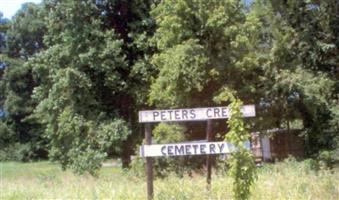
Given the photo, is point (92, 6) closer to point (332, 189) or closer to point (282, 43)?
point (282, 43)

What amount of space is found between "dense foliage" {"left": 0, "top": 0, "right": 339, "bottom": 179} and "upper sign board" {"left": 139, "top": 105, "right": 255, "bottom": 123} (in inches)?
594

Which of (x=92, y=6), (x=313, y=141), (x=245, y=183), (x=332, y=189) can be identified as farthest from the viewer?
(x=92, y=6)

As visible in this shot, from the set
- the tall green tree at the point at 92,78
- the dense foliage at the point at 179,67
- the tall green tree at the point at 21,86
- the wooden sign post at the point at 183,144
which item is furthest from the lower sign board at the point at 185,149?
the tall green tree at the point at 21,86

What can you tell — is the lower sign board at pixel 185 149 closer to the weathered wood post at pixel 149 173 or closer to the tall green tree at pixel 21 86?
the weathered wood post at pixel 149 173

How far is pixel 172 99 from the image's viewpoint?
24.7 meters

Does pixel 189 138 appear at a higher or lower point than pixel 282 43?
lower

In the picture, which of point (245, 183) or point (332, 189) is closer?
point (245, 183)

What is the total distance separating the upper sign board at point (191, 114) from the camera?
8.76 m

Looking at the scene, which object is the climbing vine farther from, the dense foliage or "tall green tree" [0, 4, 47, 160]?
"tall green tree" [0, 4, 47, 160]

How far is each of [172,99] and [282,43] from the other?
18.6 feet

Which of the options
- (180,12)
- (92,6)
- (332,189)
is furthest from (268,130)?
(332,189)

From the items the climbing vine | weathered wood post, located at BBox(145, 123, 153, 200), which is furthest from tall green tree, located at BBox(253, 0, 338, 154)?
the climbing vine

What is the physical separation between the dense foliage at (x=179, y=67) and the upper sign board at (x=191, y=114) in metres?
15.1

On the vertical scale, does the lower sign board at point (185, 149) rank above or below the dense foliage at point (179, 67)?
below
